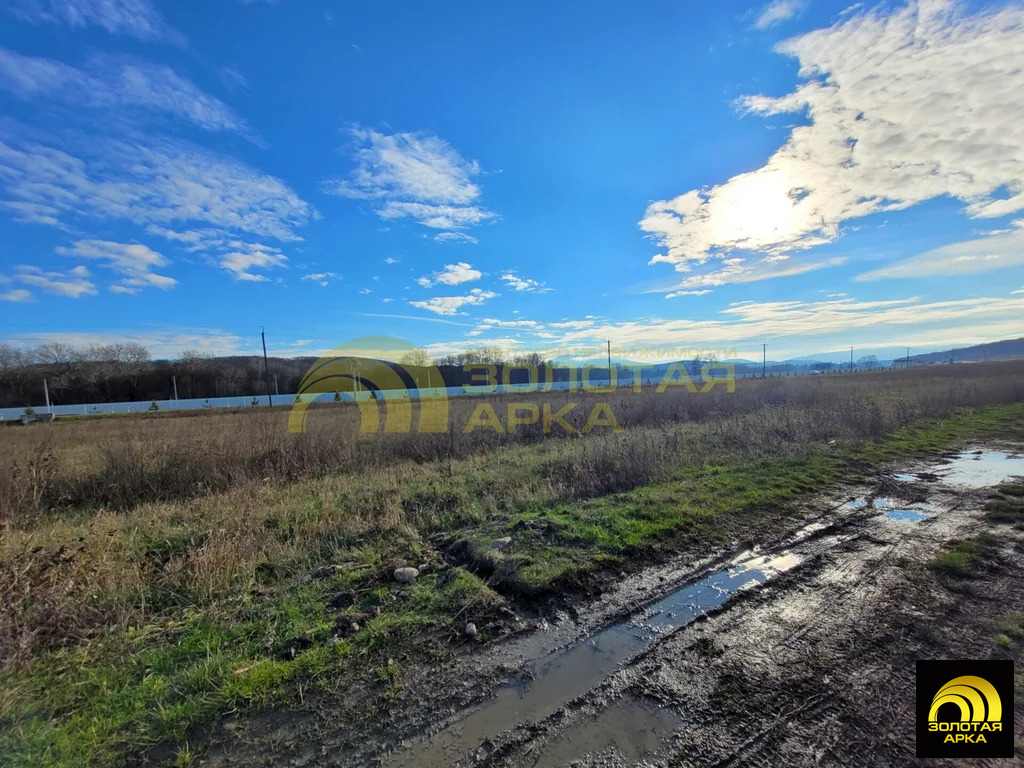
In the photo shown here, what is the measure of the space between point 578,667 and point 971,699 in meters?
2.36

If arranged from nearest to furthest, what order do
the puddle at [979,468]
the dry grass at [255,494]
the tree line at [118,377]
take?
the dry grass at [255,494]
the puddle at [979,468]
the tree line at [118,377]

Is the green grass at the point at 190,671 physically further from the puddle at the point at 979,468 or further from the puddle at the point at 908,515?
the puddle at the point at 979,468

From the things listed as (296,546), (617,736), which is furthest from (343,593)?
(617,736)

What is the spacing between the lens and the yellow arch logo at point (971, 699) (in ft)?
7.81

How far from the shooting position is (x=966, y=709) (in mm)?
2383

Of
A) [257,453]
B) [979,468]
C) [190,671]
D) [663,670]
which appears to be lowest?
[979,468]

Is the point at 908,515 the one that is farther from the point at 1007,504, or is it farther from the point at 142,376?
the point at 142,376

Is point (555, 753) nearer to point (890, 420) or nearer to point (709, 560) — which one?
point (709, 560)

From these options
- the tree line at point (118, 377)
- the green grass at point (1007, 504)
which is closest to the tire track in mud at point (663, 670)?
the green grass at point (1007, 504)

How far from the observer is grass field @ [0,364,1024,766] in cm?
276

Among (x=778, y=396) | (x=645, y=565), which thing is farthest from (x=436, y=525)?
(x=778, y=396)

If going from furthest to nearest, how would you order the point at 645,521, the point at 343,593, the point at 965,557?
the point at 645,521
the point at 965,557
the point at 343,593

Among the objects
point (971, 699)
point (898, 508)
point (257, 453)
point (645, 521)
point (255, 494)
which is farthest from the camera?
point (257, 453)
